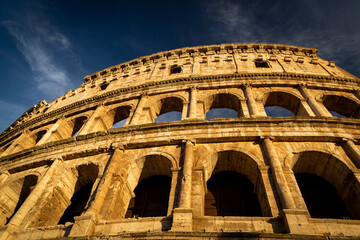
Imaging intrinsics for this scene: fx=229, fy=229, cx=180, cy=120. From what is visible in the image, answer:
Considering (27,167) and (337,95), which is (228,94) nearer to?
(337,95)

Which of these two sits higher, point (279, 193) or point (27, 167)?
point (27, 167)

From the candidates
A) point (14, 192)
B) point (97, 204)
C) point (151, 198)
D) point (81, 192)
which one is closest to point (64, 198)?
point (81, 192)

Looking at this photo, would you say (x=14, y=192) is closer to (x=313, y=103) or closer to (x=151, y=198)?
(x=151, y=198)

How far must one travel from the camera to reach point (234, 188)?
28.7 ft

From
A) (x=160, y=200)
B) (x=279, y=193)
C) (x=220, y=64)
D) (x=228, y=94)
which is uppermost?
(x=220, y=64)

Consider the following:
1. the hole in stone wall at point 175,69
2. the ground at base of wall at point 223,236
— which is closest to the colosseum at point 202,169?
the ground at base of wall at point 223,236

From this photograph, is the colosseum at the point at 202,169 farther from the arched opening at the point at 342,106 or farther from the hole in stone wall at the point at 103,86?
the hole in stone wall at the point at 103,86

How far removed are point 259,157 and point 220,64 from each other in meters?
9.23

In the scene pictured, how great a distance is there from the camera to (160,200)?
881 cm

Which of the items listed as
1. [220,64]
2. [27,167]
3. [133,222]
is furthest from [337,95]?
[27,167]

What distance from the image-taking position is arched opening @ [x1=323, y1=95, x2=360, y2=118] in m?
12.3

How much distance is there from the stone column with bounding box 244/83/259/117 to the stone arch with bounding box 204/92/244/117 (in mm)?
614

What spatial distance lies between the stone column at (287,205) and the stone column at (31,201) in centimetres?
842

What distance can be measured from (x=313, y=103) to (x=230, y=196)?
21.8 ft
